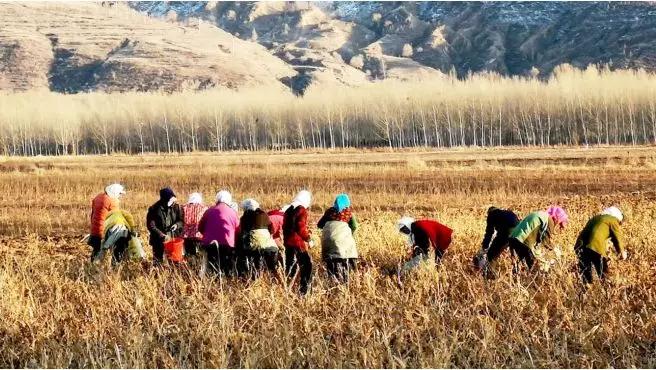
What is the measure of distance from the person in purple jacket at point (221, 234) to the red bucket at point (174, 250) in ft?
2.86

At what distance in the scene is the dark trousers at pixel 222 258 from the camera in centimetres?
1029

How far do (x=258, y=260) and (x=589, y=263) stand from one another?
4578mm

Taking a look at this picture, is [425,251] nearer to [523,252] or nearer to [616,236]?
[523,252]

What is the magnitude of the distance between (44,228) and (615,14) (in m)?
203

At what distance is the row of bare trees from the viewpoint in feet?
273

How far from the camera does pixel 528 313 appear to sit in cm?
774

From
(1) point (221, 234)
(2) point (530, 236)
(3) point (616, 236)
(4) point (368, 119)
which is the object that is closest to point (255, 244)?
(1) point (221, 234)

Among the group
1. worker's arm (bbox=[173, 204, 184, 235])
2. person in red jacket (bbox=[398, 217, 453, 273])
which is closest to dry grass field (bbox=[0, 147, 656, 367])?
person in red jacket (bbox=[398, 217, 453, 273])

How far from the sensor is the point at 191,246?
11828 millimetres

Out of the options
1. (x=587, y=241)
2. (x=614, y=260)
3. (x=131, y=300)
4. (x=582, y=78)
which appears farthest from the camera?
(x=582, y=78)

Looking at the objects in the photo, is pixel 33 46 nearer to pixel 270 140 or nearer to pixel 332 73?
pixel 332 73

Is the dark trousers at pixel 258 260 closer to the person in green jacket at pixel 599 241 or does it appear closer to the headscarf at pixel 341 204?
the headscarf at pixel 341 204

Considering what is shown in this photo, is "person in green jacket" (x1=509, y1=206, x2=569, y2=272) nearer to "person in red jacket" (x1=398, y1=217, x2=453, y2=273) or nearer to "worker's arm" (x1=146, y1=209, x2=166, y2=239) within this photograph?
→ "person in red jacket" (x1=398, y1=217, x2=453, y2=273)

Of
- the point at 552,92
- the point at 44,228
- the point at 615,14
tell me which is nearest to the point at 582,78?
the point at 552,92
